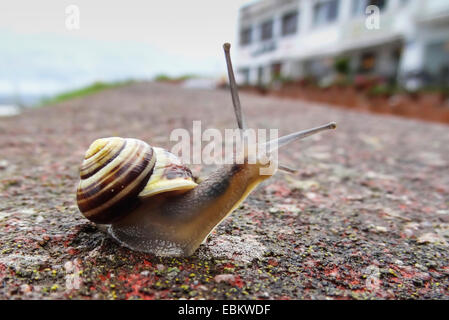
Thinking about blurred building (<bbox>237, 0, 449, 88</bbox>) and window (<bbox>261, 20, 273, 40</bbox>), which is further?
window (<bbox>261, 20, 273, 40</bbox>)

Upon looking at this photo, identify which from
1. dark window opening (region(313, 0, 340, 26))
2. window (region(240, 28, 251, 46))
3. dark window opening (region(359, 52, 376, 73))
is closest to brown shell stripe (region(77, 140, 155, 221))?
dark window opening (region(359, 52, 376, 73))

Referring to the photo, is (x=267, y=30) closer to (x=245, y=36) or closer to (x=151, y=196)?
(x=245, y=36)

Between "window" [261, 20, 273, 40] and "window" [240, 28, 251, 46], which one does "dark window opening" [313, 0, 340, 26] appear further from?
"window" [240, 28, 251, 46]

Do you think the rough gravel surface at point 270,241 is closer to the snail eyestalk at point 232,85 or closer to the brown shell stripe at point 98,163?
the brown shell stripe at point 98,163

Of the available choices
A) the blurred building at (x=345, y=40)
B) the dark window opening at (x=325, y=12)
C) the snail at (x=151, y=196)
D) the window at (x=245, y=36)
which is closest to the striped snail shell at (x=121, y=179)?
the snail at (x=151, y=196)

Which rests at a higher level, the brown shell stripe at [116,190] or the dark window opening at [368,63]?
the dark window opening at [368,63]

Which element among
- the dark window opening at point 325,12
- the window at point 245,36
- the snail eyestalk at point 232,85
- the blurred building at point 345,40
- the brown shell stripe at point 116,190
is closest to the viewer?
the brown shell stripe at point 116,190
